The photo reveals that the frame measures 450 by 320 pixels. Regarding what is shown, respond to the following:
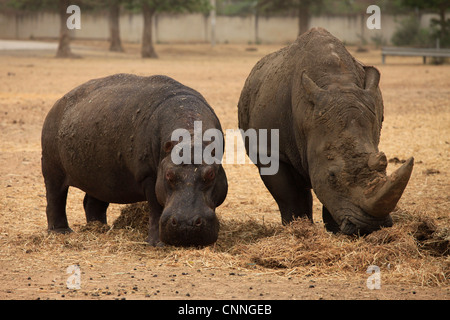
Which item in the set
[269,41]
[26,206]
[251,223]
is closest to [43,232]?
[26,206]

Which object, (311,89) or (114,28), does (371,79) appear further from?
(114,28)

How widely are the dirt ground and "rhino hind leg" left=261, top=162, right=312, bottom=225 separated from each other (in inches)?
9.8

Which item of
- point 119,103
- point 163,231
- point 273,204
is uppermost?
point 119,103

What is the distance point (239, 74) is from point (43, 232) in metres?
21.1

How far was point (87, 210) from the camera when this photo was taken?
8617 millimetres

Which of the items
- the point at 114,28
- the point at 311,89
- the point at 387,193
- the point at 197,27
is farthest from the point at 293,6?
the point at 387,193

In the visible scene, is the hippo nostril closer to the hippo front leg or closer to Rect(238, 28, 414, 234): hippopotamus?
the hippo front leg

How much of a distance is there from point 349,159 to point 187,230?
1510 mm

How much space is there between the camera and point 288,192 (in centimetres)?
777

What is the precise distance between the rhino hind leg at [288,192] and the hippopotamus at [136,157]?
0.95m

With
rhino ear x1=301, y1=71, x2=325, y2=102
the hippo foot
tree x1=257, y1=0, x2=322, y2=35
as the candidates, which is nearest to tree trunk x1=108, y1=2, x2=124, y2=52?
tree x1=257, y1=0, x2=322, y2=35

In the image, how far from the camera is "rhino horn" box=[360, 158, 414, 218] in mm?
5777

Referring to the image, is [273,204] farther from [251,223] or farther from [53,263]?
[53,263]
